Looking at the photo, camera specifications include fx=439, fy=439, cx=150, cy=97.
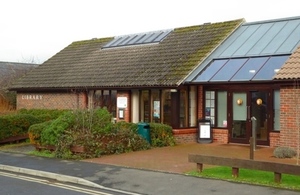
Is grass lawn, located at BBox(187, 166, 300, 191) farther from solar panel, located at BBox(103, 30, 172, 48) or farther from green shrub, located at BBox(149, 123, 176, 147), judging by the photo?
solar panel, located at BBox(103, 30, 172, 48)

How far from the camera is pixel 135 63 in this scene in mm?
24172

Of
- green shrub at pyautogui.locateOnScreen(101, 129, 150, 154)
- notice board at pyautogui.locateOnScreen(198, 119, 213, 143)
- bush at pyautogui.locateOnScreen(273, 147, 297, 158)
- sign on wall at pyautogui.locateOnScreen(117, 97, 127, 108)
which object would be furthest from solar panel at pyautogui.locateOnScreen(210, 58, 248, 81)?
sign on wall at pyautogui.locateOnScreen(117, 97, 127, 108)

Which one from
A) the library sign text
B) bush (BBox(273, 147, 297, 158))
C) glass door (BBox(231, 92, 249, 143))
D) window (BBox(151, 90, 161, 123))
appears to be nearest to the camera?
bush (BBox(273, 147, 297, 158))

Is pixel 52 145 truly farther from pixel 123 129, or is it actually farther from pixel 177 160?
pixel 177 160

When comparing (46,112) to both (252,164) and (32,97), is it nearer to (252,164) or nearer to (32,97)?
(32,97)

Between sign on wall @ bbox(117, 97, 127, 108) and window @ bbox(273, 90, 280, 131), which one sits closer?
window @ bbox(273, 90, 280, 131)

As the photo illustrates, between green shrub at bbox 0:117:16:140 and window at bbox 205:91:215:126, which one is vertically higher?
window at bbox 205:91:215:126

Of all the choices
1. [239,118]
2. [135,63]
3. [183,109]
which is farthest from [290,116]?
[135,63]

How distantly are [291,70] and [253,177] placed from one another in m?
6.05

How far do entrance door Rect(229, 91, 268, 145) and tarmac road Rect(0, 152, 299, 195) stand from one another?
720 cm

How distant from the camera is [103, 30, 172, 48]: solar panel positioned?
2675 centimetres

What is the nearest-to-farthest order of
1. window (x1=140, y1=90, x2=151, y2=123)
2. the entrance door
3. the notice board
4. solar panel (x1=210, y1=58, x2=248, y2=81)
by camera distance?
1. the entrance door
2. solar panel (x1=210, y1=58, x2=248, y2=81)
3. the notice board
4. window (x1=140, y1=90, x2=151, y2=123)

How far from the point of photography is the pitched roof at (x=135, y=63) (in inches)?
844

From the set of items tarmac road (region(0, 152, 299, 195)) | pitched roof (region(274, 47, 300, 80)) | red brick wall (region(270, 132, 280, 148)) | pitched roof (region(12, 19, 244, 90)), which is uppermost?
pitched roof (region(12, 19, 244, 90))
